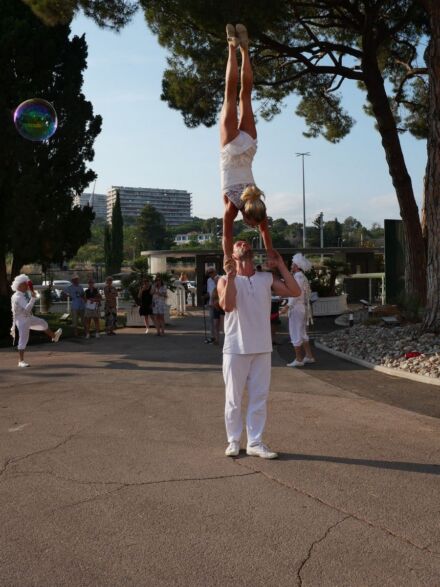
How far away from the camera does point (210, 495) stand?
16.3 ft

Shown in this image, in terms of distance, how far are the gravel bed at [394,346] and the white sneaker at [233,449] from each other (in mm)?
5255

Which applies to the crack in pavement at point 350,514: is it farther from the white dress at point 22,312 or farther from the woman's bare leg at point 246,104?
the white dress at point 22,312

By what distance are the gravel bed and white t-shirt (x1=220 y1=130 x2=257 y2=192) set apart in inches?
216

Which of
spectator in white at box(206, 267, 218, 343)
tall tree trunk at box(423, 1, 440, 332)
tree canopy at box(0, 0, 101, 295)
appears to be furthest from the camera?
tree canopy at box(0, 0, 101, 295)

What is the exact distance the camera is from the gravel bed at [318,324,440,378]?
11.1m

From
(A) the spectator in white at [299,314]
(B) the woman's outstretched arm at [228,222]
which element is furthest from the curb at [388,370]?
(B) the woman's outstretched arm at [228,222]

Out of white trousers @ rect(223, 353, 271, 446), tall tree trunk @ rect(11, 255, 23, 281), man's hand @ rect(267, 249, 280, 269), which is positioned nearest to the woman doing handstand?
man's hand @ rect(267, 249, 280, 269)

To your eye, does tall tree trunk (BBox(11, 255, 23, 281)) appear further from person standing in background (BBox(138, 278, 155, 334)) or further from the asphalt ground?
the asphalt ground

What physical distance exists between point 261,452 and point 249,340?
3.31 ft

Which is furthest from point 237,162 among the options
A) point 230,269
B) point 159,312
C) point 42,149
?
point 42,149

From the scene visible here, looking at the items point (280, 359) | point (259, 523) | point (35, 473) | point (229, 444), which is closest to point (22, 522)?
point (35, 473)

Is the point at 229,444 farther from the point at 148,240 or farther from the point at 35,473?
the point at 148,240

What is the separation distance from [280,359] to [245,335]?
797 centimetres

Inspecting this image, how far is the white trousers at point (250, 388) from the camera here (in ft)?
19.5
